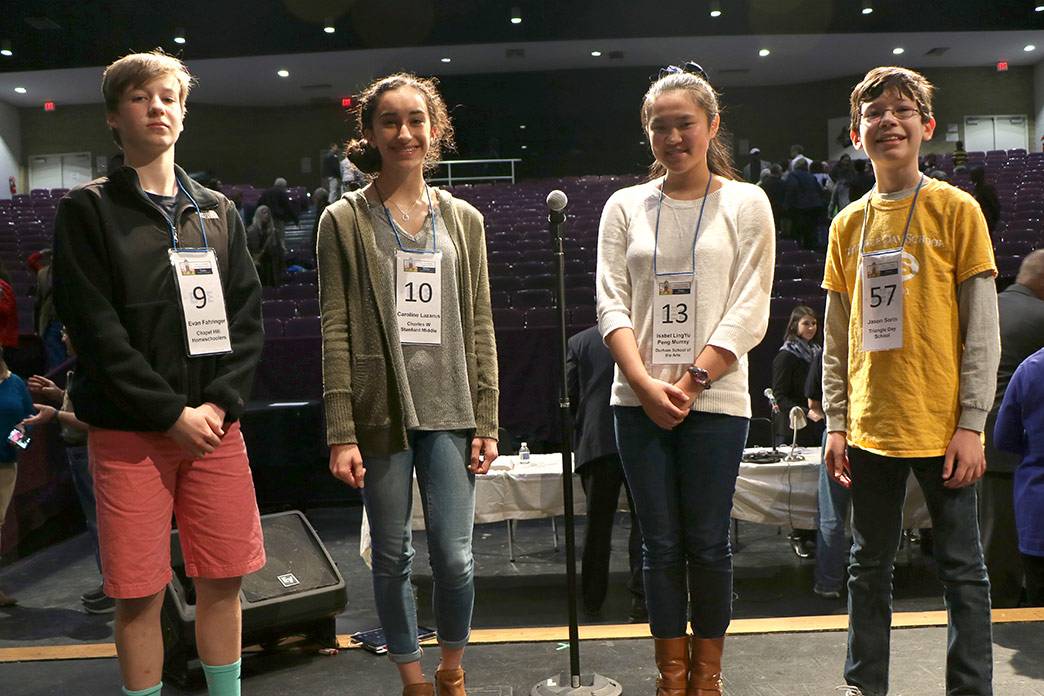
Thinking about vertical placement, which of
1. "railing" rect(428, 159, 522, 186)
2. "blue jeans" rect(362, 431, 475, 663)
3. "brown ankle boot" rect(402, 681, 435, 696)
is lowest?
"brown ankle boot" rect(402, 681, 435, 696)

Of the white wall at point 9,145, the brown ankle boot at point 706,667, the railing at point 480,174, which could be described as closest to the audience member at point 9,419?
the brown ankle boot at point 706,667

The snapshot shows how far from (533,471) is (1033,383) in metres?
2.05

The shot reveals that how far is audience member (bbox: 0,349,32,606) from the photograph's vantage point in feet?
13.0

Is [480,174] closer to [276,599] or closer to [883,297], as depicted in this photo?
[276,599]

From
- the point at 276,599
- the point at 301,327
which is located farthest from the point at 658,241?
the point at 301,327

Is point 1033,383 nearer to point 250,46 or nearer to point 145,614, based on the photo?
point 145,614

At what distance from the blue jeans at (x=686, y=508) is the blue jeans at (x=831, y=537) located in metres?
1.94

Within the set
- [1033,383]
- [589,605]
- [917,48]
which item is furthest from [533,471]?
[917,48]

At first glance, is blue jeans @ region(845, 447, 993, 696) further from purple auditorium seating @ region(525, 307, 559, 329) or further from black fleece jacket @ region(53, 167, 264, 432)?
purple auditorium seating @ region(525, 307, 559, 329)

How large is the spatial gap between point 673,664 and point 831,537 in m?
2.09

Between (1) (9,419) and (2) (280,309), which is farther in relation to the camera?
(2) (280,309)

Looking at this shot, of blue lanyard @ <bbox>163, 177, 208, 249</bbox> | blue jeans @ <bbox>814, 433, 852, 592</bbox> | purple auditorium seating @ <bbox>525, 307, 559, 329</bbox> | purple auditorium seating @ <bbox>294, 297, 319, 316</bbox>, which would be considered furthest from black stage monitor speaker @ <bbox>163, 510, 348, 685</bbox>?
purple auditorium seating @ <bbox>294, 297, 319, 316</bbox>

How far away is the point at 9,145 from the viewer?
18078mm

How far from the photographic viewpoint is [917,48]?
1672cm
